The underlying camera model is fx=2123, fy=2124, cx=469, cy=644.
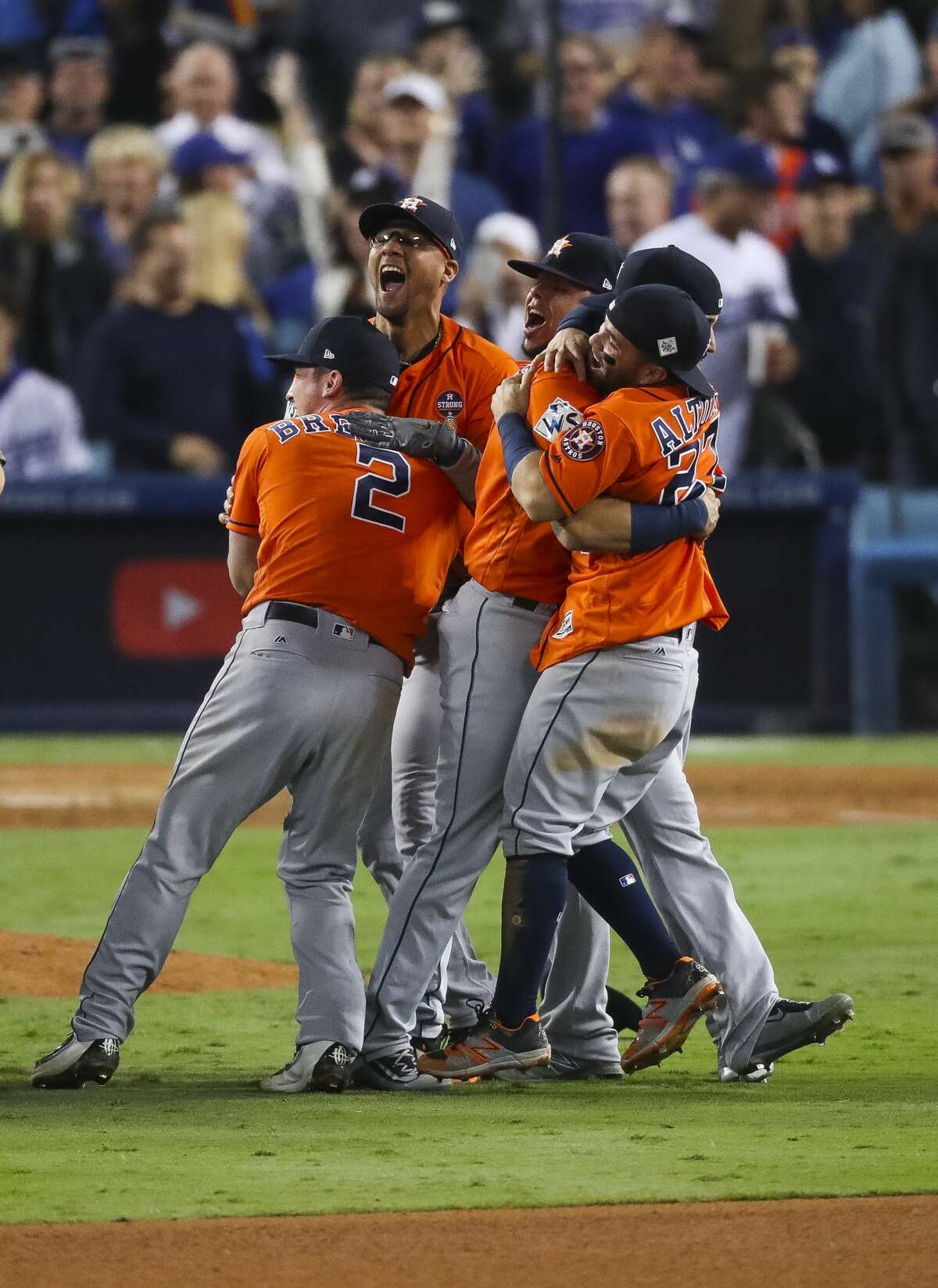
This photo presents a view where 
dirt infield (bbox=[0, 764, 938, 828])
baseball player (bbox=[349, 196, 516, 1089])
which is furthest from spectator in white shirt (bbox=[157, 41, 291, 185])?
baseball player (bbox=[349, 196, 516, 1089])

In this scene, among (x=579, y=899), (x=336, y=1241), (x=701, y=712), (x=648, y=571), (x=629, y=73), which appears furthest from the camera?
(x=629, y=73)

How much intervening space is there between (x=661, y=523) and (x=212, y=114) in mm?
10092

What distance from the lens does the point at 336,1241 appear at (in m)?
3.35

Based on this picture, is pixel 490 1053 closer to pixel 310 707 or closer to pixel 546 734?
pixel 546 734

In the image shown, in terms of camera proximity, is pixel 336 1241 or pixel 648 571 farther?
pixel 648 571

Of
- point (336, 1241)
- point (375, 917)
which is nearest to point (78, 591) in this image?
point (375, 917)

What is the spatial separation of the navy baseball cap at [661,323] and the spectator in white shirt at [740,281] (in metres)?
7.01

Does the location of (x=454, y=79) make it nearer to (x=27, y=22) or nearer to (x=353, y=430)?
(x=27, y=22)

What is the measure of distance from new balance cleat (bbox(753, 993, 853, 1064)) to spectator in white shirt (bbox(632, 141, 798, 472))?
7268mm

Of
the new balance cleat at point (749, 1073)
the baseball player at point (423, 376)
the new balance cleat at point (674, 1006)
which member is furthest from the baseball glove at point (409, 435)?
the new balance cleat at point (749, 1073)

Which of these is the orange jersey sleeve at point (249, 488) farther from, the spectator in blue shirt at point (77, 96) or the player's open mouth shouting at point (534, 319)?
the spectator in blue shirt at point (77, 96)

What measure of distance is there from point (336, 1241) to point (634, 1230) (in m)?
0.48

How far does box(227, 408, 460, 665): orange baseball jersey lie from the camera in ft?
15.5

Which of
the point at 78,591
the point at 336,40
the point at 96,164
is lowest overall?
the point at 78,591
